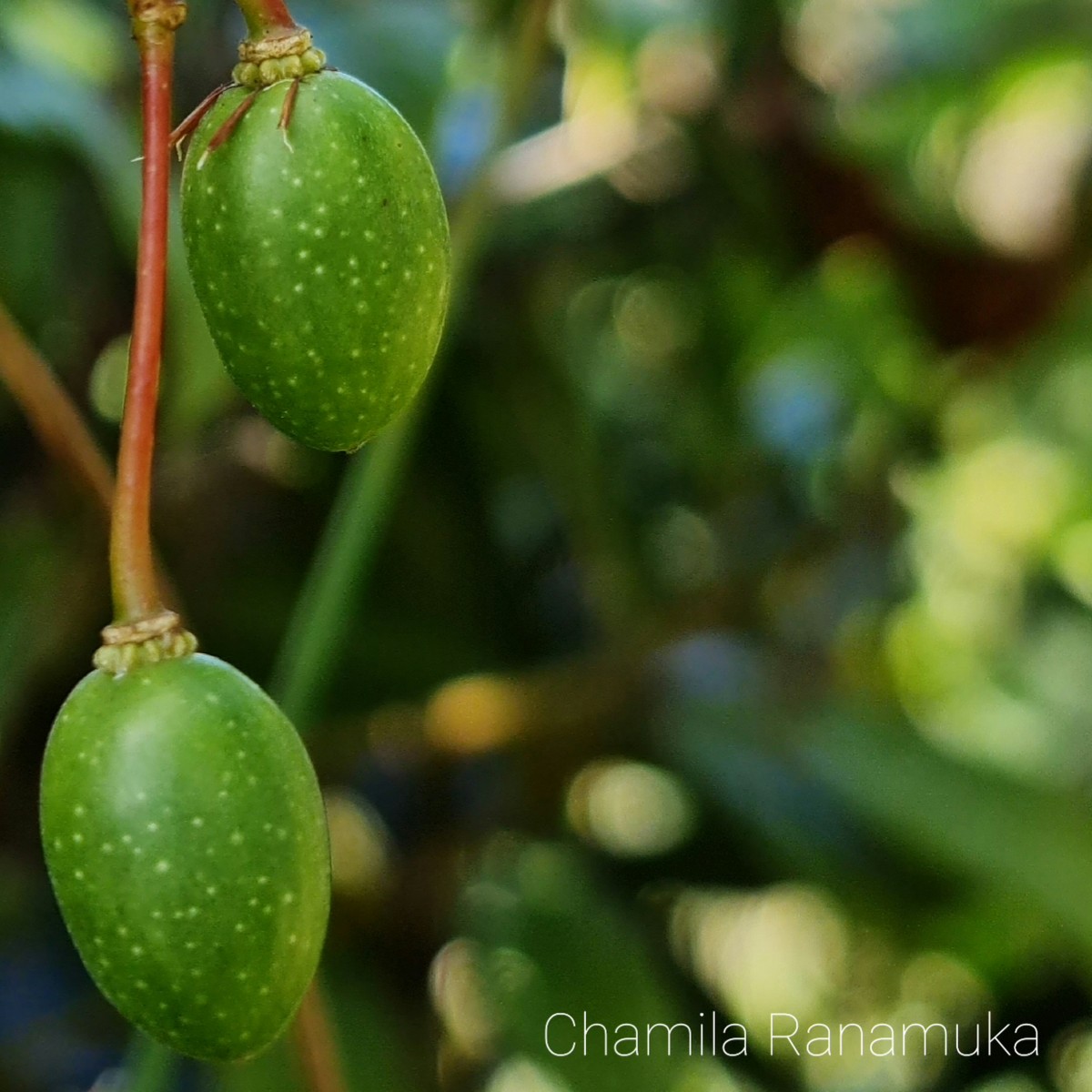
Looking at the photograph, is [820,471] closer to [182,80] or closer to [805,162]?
[805,162]

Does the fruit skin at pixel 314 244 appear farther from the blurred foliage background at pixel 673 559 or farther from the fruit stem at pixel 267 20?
the blurred foliage background at pixel 673 559

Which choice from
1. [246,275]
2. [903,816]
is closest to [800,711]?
[903,816]

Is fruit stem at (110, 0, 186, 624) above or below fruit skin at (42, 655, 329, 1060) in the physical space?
above

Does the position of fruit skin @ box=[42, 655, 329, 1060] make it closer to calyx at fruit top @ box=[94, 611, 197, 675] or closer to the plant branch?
calyx at fruit top @ box=[94, 611, 197, 675]

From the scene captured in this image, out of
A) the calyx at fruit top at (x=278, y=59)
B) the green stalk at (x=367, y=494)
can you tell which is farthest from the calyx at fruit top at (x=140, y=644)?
the green stalk at (x=367, y=494)

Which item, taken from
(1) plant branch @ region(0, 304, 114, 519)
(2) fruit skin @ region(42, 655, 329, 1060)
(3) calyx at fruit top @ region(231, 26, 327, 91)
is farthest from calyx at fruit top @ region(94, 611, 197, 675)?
(1) plant branch @ region(0, 304, 114, 519)

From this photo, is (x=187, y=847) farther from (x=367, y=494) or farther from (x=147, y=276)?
(x=367, y=494)

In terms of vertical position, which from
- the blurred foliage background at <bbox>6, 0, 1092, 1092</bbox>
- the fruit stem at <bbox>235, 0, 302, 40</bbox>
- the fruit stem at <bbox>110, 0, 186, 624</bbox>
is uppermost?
the fruit stem at <bbox>235, 0, 302, 40</bbox>
